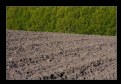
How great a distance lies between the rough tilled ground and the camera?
5.59 metres

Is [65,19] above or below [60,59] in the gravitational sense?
above

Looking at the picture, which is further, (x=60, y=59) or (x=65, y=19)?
(x=65, y=19)

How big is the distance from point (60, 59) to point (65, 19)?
5239mm

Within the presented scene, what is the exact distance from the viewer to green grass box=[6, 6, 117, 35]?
36.3ft

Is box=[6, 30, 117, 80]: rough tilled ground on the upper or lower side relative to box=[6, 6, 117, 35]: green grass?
lower

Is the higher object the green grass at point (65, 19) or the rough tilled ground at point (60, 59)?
the green grass at point (65, 19)

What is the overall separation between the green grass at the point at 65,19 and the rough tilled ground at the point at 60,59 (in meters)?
2.23

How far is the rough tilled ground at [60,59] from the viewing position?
5.59m

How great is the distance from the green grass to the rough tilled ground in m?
2.23

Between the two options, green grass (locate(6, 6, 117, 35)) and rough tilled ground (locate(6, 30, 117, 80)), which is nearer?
rough tilled ground (locate(6, 30, 117, 80))

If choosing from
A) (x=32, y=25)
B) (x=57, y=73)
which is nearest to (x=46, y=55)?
(x=57, y=73)

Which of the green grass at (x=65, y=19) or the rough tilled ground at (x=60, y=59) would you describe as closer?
the rough tilled ground at (x=60, y=59)

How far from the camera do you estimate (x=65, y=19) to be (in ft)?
38.6

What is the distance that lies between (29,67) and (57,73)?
0.77 metres
